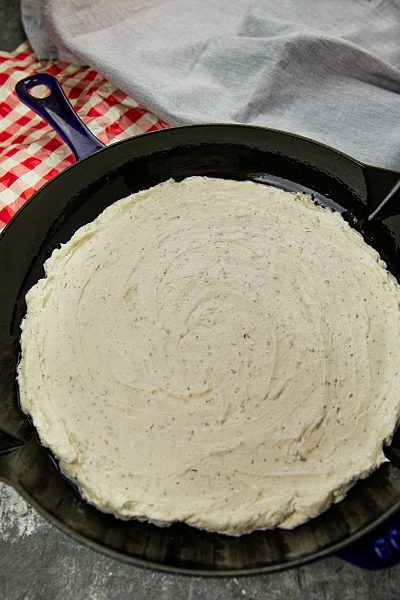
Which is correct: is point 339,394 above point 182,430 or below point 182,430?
above

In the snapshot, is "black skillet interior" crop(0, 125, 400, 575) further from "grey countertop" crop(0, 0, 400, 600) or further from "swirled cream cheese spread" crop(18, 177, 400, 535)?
"grey countertop" crop(0, 0, 400, 600)

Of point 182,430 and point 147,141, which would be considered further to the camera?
point 147,141

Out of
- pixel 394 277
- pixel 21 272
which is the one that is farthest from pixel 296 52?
pixel 21 272

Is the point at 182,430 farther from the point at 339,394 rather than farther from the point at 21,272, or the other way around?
the point at 21,272

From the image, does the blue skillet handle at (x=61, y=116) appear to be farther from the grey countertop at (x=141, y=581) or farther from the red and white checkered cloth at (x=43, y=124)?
the grey countertop at (x=141, y=581)

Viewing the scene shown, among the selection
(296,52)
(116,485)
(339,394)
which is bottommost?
(116,485)

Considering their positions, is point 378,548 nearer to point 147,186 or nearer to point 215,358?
point 215,358

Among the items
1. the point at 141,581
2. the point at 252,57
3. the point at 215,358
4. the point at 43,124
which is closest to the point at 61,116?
the point at 43,124

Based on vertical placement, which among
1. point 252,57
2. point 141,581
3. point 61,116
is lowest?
point 141,581
